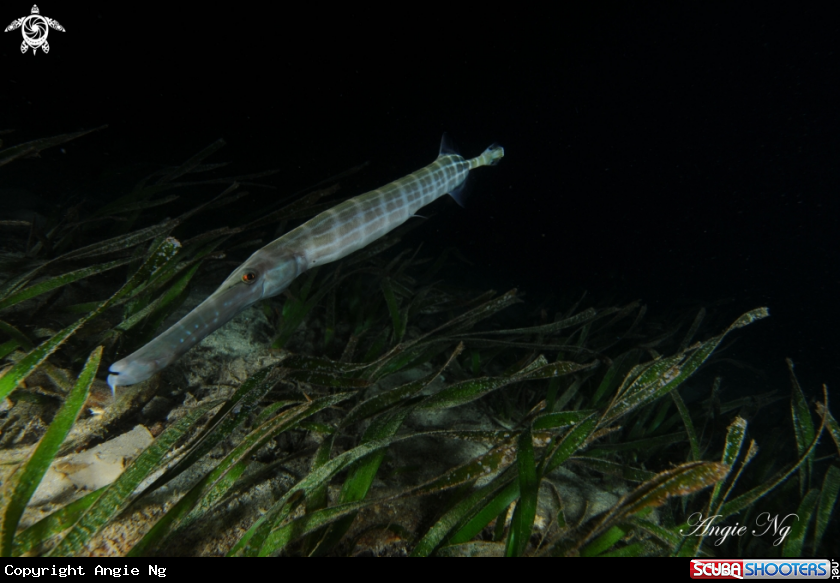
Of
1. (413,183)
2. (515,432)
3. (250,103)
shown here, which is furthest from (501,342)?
(250,103)

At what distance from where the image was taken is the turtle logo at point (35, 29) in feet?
25.1

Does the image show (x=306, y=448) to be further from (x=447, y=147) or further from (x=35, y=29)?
(x=35, y=29)

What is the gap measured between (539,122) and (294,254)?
51.9ft

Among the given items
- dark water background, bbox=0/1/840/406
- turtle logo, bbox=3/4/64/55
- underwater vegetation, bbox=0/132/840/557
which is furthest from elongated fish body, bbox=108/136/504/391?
turtle logo, bbox=3/4/64/55

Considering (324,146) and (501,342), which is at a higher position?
(324,146)

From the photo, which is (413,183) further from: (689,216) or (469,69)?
(689,216)

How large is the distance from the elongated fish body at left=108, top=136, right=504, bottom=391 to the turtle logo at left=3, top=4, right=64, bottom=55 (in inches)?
440

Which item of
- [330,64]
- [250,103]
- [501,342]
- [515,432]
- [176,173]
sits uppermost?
[330,64]

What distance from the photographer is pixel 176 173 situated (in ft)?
12.0

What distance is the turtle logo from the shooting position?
764 cm

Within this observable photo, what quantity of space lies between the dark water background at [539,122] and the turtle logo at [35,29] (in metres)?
0.31

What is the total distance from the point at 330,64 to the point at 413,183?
35.4ft

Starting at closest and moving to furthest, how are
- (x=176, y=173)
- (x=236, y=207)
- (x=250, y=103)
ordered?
(x=176, y=173)
(x=236, y=207)
(x=250, y=103)

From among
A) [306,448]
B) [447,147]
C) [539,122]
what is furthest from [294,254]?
[539,122]
